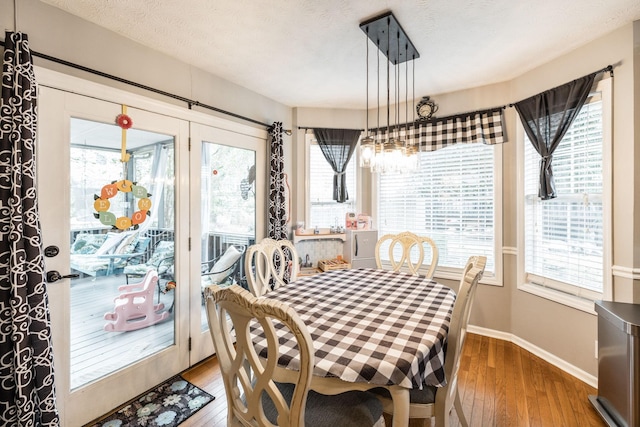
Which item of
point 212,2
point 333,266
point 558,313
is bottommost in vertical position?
point 558,313

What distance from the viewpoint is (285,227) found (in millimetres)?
3119

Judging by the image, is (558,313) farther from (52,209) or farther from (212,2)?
(52,209)

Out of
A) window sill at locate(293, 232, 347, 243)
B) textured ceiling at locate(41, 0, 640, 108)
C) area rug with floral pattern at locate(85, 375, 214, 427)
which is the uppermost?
textured ceiling at locate(41, 0, 640, 108)

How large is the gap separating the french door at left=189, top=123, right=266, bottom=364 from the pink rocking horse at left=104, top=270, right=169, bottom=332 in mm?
295

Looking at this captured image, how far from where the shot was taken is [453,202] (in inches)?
123

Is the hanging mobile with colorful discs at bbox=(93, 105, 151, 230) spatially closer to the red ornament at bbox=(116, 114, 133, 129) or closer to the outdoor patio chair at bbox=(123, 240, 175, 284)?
the red ornament at bbox=(116, 114, 133, 129)

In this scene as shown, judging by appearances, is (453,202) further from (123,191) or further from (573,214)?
(123,191)

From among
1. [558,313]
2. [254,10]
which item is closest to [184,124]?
[254,10]

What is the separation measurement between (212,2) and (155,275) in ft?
6.42

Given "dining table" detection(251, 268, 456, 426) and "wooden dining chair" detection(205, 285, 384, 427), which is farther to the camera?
"dining table" detection(251, 268, 456, 426)

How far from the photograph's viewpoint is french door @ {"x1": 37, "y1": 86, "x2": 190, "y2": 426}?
5.47 feet

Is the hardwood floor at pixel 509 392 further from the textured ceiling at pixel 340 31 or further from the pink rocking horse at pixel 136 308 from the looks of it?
the textured ceiling at pixel 340 31

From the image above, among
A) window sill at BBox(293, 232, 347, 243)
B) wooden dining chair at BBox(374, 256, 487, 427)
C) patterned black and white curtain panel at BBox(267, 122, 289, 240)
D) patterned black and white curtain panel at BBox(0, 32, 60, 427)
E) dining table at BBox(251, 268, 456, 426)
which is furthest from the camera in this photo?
window sill at BBox(293, 232, 347, 243)

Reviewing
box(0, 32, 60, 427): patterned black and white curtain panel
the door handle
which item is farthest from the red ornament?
the door handle
